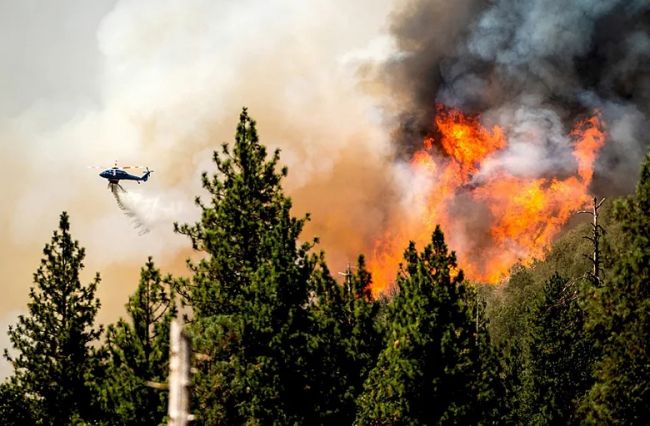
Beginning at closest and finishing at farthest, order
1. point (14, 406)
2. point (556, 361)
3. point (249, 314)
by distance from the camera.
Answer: point (249, 314), point (14, 406), point (556, 361)

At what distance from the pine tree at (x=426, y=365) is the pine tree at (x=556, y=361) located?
22.2 meters

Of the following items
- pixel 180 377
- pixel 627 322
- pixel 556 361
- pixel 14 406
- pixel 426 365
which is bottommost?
pixel 180 377

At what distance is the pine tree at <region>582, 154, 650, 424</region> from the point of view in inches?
871

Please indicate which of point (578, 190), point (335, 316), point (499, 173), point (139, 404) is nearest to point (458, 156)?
point (499, 173)

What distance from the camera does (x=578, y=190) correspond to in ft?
470

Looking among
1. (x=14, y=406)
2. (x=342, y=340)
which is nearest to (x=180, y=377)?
(x=342, y=340)

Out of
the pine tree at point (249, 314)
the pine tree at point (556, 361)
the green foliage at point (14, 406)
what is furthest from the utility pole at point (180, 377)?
the pine tree at point (556, 361)

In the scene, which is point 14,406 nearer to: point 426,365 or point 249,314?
point 249,314

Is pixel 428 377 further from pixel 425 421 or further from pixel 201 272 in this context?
pixel 201 272

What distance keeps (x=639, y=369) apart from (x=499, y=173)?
125 metres

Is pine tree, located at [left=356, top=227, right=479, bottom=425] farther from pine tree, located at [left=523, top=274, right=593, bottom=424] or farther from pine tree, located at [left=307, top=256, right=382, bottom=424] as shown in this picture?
pine tree, located at [left=523, top=274, right=593, bottom=424]

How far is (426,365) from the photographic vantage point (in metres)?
26.5

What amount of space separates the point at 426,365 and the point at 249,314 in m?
6.49

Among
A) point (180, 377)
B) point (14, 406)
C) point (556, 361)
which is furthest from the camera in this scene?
point (556, 361)
